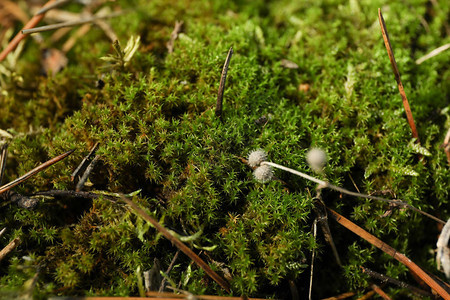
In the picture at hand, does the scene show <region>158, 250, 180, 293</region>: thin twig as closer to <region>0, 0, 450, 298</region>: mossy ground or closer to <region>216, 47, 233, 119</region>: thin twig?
A: <region>0, 0, 450, 298</region>: mossy ground

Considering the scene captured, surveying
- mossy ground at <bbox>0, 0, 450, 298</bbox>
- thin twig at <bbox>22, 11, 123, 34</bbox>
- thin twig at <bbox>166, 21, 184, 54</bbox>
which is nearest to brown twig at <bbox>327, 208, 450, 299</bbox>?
mossy ground at <bbox>0, 0, 450, 298</bbox>

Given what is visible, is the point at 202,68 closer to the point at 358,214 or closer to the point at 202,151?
the point at 202,151

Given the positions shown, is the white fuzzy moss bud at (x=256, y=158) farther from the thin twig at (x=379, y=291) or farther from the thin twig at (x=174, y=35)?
the thin twig at (x=174, y=35)

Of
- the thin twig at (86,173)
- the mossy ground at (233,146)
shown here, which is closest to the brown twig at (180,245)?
the mossy ground at (233,146)

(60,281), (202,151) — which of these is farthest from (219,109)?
(60,281)

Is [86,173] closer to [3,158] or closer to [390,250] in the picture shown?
[3,158]

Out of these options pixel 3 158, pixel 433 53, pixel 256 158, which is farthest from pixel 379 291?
pixel 3 158
